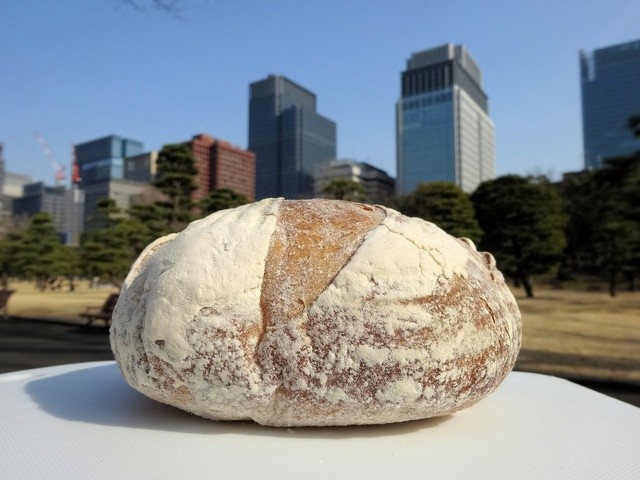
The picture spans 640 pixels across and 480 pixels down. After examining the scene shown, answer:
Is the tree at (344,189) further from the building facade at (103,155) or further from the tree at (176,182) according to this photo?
the building facade at (103,155)

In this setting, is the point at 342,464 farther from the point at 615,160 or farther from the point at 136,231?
the point at 136,231

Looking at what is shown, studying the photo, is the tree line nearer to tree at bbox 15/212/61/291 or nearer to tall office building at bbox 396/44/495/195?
tree at bbox 15/212/61/291

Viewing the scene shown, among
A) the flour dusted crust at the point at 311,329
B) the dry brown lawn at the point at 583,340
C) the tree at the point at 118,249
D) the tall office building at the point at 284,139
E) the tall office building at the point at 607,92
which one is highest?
the tall office building at the point at 607,92

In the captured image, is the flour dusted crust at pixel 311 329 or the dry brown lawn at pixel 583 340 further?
the dry brown lawn at pixel 583 340

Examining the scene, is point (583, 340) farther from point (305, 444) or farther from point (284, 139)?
point (284, 139)

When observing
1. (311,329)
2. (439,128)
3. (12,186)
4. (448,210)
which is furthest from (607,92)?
(12,186)

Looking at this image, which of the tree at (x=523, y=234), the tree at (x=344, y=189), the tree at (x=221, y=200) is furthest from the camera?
the tree at (x=523, y=234)

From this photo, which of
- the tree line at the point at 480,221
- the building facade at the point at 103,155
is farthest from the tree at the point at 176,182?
the building facade at the point at 103,155
